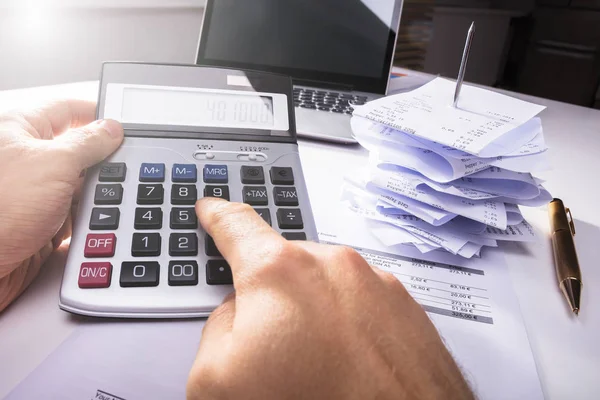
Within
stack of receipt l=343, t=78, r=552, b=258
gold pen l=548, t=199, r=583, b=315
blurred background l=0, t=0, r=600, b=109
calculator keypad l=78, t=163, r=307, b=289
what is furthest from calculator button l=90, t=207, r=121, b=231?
blurred background l=0, t=0, r=600, b=109

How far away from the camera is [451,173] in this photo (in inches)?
18.1

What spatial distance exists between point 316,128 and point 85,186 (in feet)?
1.11

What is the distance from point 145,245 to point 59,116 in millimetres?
206

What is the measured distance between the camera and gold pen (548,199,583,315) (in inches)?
15.7

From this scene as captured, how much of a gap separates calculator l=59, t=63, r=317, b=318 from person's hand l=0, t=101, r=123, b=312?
0.02 m

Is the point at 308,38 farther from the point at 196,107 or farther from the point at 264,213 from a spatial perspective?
the point at 264,213

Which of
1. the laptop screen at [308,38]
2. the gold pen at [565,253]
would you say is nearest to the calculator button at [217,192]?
the gold pen at [565,253]

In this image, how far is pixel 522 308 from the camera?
0.39 metres

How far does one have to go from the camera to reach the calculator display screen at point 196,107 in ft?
1.48

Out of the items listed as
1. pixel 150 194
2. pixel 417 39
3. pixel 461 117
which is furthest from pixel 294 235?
pixel 417 39

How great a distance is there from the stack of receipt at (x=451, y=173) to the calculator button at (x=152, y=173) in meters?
0.19

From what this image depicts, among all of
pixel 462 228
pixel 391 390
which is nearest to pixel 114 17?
pixel 462 228

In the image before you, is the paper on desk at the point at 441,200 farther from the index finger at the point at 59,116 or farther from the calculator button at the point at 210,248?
the index finger at the point at 59,116

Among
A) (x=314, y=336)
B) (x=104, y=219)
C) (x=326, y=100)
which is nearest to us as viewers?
(x=314, y=336)
